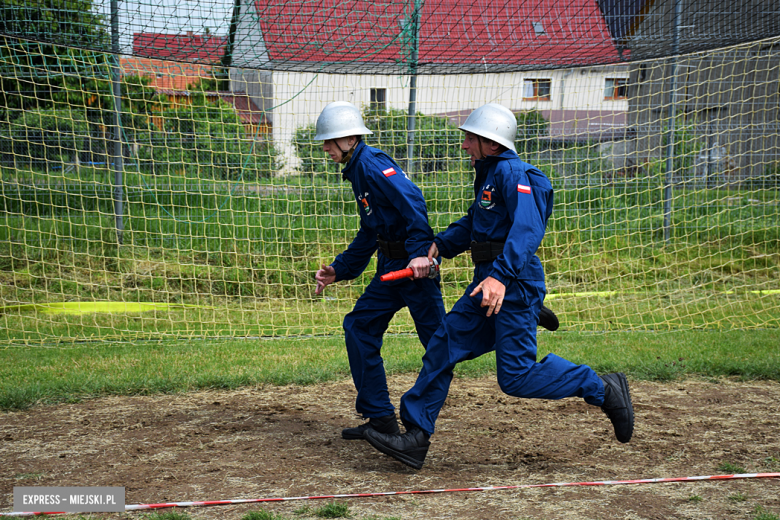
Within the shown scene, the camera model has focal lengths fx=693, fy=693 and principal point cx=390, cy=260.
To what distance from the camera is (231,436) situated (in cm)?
450

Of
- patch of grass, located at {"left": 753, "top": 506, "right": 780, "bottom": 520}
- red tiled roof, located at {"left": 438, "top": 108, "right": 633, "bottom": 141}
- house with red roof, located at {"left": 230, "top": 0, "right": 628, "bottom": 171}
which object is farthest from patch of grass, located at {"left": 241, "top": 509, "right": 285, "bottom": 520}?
red tiled roof, located at {"left": 438, "top": 108, "right": 633, "bottom": 141}

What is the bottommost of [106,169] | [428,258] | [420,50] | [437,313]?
[437,313]

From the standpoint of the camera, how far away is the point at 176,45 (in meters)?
6.96

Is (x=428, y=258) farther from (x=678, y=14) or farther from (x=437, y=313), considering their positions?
(x=678, y=14)

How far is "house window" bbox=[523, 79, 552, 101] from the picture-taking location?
9359 millimetres

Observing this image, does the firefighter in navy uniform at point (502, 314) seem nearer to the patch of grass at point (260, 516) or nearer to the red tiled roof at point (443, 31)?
the patch of grass at point (260, 516)

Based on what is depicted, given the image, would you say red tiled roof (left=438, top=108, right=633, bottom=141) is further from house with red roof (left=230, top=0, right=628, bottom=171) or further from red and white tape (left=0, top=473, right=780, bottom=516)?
red and white tape (left=0, top=473, right=780, bottom=516)

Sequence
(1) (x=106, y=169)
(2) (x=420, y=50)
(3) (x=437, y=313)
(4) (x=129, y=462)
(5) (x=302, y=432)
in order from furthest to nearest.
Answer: (1) (x=106, y=169)
(2) (x=420, y=50)
(5) (x=302, y=432)
(3) (x=437, y=313)
(4) (x=129, y=462)

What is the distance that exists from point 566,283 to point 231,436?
5948 millimetres

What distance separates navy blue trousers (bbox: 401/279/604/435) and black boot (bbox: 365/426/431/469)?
7 cm

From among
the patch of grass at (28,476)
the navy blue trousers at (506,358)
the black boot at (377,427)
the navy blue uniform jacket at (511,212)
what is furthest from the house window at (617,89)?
the patch of grass at (28,476)

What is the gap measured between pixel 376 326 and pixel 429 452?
0.84 metres

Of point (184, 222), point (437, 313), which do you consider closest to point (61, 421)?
point (437, 313)

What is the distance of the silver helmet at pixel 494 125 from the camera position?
3.89 m
